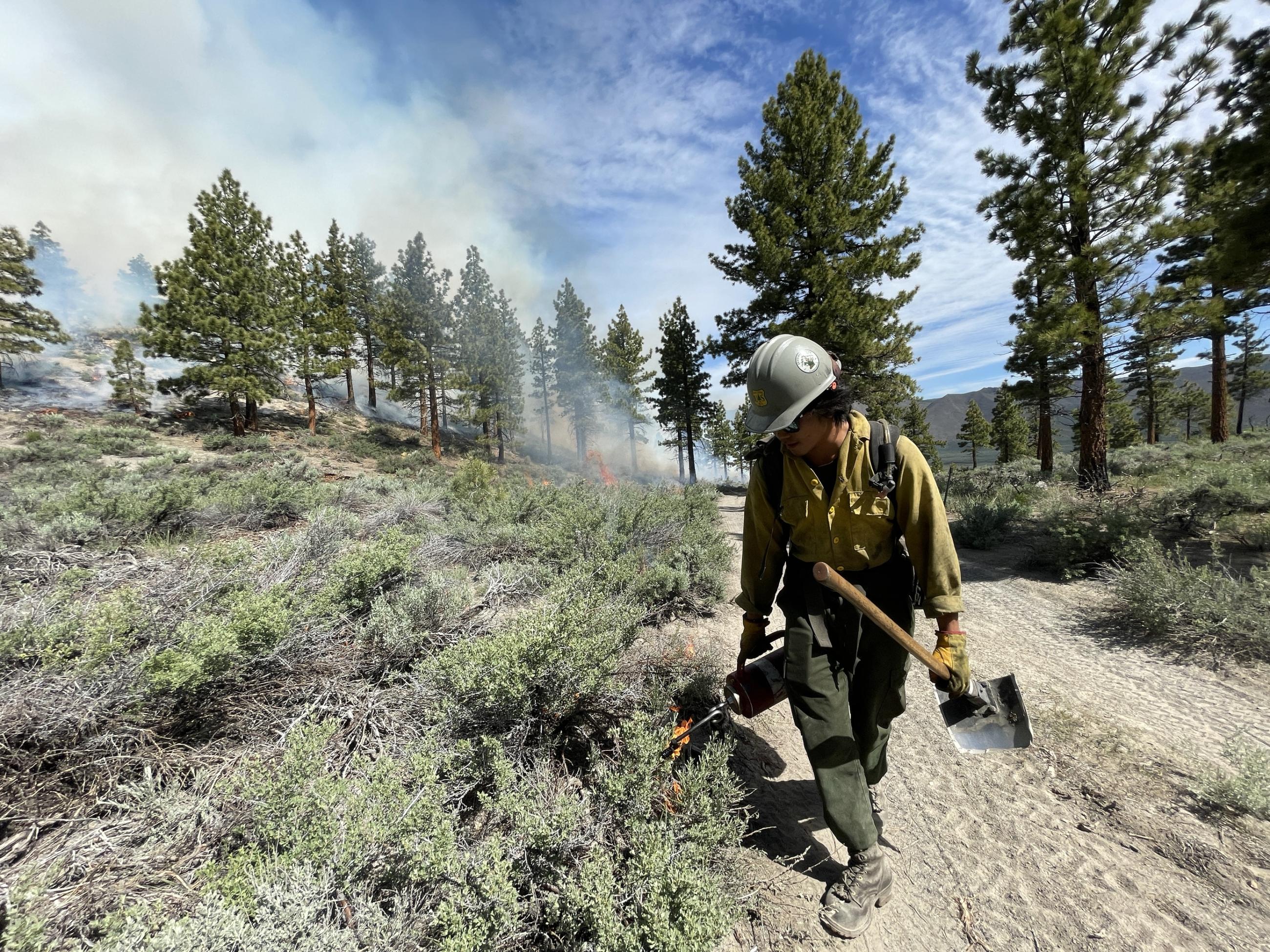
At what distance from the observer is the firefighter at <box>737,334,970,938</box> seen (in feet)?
6.25

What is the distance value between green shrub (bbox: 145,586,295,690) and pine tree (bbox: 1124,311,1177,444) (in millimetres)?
11137

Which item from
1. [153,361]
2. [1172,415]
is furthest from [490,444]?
[1172,415]

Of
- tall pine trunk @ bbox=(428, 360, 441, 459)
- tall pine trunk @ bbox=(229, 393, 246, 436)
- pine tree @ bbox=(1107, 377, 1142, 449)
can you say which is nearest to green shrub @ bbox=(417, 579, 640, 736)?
tall pine trunk @ bbox=(229, 393, 246, 436)

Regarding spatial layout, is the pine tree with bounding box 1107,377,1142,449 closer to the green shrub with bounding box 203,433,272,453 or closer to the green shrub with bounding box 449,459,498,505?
the green shrub with bounding box 449,459,498,505

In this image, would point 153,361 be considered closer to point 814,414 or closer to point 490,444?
point 490,444

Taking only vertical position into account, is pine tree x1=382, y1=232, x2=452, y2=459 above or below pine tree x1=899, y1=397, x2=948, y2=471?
above

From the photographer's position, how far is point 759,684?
2334 millimetres

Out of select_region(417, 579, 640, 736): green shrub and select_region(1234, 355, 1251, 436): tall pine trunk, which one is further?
select_region(1234, 355, 1251, 436): tall pine trunk

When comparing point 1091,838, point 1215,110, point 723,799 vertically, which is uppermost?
point 1215,110

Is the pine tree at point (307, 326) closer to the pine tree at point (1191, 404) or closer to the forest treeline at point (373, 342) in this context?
the forest treeline at point (373, 342)

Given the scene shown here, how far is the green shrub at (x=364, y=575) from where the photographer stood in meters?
3.05

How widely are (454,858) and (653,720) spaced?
1184 mm

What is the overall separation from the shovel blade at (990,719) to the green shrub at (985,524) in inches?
274

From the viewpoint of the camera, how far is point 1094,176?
25.3 ft
